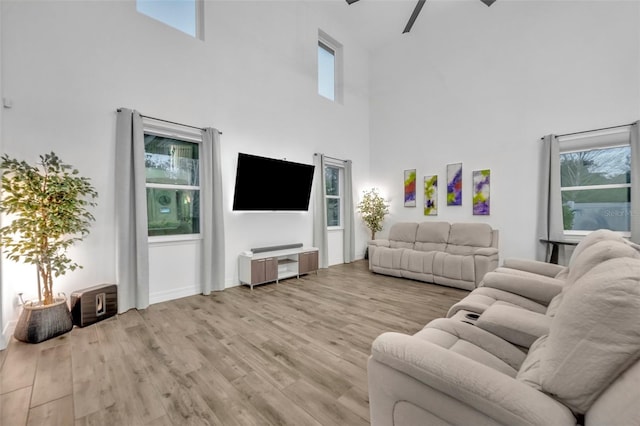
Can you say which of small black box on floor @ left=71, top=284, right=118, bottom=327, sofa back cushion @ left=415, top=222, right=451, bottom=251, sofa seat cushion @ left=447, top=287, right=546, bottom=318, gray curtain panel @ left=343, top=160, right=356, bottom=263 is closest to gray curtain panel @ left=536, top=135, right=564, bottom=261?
sofa back cushion @ left=415, top=222, right=451, bottom=251

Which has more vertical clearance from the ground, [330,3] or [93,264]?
[330,3]

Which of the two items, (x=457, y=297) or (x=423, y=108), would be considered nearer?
(x=457, y=297)

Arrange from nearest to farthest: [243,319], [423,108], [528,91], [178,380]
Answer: [178,380] < [243,319] < [528,91] < [423,108]

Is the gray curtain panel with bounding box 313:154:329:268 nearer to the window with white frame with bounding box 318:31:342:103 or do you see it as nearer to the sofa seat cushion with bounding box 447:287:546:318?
the window with white frame with bounding box 318:31:342:103

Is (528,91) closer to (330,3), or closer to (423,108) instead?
(423,108)

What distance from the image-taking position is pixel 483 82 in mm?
5098

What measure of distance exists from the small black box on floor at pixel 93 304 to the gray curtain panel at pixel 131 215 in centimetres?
11

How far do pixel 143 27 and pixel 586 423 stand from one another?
4984mm

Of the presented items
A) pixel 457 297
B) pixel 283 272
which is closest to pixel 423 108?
pixel 457 297

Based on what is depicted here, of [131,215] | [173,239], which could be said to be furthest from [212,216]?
[131,215]

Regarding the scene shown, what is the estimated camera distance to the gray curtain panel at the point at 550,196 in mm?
4277

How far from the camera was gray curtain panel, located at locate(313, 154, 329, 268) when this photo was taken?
17.7ft

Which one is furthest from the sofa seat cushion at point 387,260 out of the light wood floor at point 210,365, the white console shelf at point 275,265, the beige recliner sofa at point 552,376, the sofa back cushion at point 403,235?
the beige recliner sofa at point 552,376

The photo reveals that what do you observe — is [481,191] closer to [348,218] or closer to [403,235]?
[403,235]
